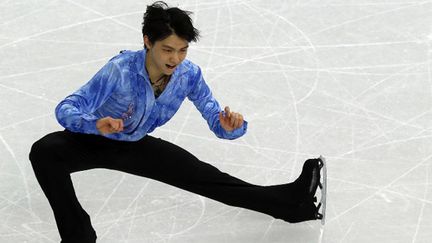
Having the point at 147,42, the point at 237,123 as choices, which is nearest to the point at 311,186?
the point at 237,123

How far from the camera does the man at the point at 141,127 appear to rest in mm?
5105

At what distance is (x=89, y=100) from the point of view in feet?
17.0

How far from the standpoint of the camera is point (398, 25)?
7.64m

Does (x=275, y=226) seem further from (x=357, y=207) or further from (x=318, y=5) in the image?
(x=318, y=5)

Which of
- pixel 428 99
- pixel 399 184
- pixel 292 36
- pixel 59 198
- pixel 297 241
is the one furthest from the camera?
pixel 292 36

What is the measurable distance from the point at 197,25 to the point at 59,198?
2600mm

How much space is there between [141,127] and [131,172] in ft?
0.98

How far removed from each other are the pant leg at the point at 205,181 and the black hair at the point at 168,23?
65cm

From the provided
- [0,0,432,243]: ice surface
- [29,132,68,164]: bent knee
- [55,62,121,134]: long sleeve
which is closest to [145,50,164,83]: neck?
[55,62,121,134]: long sleeve

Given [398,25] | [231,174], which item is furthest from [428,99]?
[231,174]

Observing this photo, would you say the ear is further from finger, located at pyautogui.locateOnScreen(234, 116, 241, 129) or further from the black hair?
finger, located at pyautogui.locateOnScreen(234, 116, 241, 129)

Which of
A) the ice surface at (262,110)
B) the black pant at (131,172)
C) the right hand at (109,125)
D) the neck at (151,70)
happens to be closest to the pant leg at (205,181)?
the black pant at (131,172)

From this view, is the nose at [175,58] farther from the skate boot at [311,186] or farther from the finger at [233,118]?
the skate boot at [311,186]

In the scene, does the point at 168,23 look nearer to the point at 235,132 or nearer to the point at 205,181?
the point at 235,132
